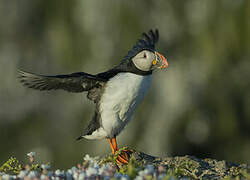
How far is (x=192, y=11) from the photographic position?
1372cm

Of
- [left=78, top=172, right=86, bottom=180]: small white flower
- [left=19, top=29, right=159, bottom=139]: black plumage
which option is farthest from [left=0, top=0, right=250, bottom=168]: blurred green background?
[left=78, top=172, right=86, bottom=180]: small white flower

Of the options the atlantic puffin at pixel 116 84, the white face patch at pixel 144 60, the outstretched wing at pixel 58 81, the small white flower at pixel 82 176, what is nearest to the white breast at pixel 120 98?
the atlantic puffin at pixel 116 84

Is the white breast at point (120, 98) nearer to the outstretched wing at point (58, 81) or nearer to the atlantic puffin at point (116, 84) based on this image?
the atlantic puffin at point (116, 84)

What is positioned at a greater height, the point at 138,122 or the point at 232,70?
the point at 232,70

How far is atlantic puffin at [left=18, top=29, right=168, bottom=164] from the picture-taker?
5.61 metres

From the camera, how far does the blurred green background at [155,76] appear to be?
43.8ft

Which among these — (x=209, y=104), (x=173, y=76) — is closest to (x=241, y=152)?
(x=209, y=104)

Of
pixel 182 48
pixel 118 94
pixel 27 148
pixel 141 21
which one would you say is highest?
pixel 141 21

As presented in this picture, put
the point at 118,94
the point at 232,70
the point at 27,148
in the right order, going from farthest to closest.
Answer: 1. the point at 27,148
2. the point at 232,70
3. the point at 118,94

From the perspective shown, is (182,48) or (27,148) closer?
(182,48)

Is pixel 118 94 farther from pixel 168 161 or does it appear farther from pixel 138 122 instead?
pixel 138 122

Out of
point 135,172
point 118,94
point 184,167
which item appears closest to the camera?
point 135,172

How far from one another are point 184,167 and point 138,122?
28.4 ft

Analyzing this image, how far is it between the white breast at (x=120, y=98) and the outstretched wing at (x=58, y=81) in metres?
0.25
